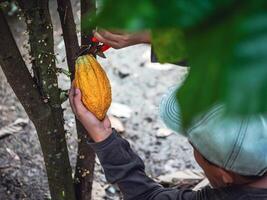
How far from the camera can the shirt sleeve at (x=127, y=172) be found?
1331 mm

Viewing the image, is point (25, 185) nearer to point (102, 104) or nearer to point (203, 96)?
point (102, 104)

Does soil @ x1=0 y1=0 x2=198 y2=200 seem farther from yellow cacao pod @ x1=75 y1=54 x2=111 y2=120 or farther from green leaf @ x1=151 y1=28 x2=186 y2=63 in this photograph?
green leaf @ x1=151 y1=28 x2=186 y2=63

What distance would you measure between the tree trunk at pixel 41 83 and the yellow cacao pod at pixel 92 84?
0.11 m

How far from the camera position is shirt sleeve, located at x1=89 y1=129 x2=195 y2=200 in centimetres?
133

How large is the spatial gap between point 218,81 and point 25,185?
1.70 m

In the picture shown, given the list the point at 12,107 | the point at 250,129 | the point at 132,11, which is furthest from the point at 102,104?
the point at 12,107

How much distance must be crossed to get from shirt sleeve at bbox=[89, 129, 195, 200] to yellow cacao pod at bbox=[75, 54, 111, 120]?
0.12 meters

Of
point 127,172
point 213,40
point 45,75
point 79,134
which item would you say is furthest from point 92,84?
point 213,40

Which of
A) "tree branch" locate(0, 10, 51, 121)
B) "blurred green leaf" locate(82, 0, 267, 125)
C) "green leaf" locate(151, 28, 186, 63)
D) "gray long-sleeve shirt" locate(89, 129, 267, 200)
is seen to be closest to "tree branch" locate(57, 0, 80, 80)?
"tree branch" locate(0, 10, 51, 121)

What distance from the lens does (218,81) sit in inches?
17.9

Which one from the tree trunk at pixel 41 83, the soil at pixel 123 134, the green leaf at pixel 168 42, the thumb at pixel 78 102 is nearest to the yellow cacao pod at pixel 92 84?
the thumb at pixel 78 102

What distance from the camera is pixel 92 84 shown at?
48.1 inches

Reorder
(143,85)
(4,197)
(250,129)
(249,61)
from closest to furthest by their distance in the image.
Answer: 1. (249,61)
2. (250,129)
3. (4,197)
4. (143,85)

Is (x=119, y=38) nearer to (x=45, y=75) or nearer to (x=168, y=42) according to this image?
(x=45, y=75)
